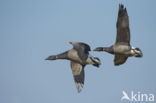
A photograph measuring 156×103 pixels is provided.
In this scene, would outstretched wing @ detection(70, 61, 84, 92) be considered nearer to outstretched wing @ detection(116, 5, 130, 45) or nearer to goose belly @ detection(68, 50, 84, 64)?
goose belly @ detection(68, 50, 84, 64)

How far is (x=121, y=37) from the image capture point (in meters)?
37.8

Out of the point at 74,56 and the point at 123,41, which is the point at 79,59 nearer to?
the point at 74,56

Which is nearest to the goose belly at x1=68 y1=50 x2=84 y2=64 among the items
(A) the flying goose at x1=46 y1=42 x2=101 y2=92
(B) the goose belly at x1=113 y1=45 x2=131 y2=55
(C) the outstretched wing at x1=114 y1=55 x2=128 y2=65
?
(A) the flying goose at x1=46 y1=42 x2=101 y2=92

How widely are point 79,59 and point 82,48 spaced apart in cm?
48

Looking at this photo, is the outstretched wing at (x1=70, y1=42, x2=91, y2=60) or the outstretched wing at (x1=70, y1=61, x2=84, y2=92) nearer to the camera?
the outstretched wing at (x1=70, y1=42, x2=91, y2=60)

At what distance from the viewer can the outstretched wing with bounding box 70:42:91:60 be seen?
37.3 m

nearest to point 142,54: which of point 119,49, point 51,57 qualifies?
point 119,49

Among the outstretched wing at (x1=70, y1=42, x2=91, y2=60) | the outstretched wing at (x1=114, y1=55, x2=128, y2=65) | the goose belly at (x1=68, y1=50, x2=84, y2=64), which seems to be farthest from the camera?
the outstretched wing at (x1=114, y1=55, x2=128, y2=65)

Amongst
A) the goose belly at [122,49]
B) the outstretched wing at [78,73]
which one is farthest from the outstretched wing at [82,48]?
the goose belly at [122,49]

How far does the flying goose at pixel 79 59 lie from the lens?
37.3 meters

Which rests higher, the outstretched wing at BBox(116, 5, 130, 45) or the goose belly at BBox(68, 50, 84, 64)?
the outstretched wing at BBox(116, 5, 130, 45)

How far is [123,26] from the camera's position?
3772 centimetres

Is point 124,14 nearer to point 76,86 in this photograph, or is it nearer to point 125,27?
point 125,27

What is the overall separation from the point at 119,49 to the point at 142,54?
0.75m
